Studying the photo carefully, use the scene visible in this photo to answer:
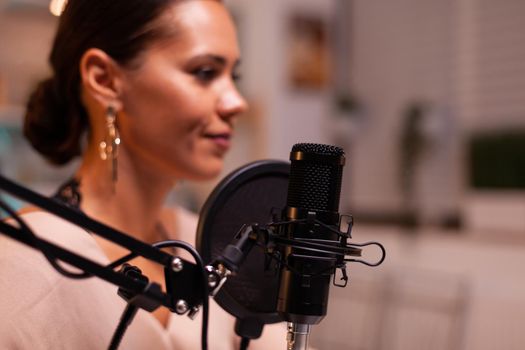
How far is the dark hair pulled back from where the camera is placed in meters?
0.77

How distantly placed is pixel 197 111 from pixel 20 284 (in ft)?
0.83

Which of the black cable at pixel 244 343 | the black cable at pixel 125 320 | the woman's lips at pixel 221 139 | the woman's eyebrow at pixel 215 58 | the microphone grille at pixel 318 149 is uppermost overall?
the woman's eyebrow at pixel 215 58

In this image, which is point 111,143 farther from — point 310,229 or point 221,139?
point 310,229

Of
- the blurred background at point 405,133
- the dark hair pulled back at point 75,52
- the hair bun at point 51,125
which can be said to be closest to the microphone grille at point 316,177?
the dark hair pulled back at point 75,52

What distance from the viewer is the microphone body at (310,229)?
0.47 metres

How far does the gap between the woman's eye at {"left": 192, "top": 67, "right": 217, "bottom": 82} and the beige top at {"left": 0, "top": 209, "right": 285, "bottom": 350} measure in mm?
208

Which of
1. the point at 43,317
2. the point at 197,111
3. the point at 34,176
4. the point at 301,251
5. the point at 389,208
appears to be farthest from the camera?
the point at 389,208

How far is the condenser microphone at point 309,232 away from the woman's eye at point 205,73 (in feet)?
1.02

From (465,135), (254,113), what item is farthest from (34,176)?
(465,135)

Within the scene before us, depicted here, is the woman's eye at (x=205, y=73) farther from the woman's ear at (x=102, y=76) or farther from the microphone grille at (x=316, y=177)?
the microphone grille at (x=316, y=177)

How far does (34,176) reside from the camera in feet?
7.38

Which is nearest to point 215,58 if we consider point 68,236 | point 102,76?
point 102,76

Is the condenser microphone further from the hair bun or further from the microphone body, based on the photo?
the hair bun

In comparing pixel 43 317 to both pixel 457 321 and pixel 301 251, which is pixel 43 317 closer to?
pixel 301 251
